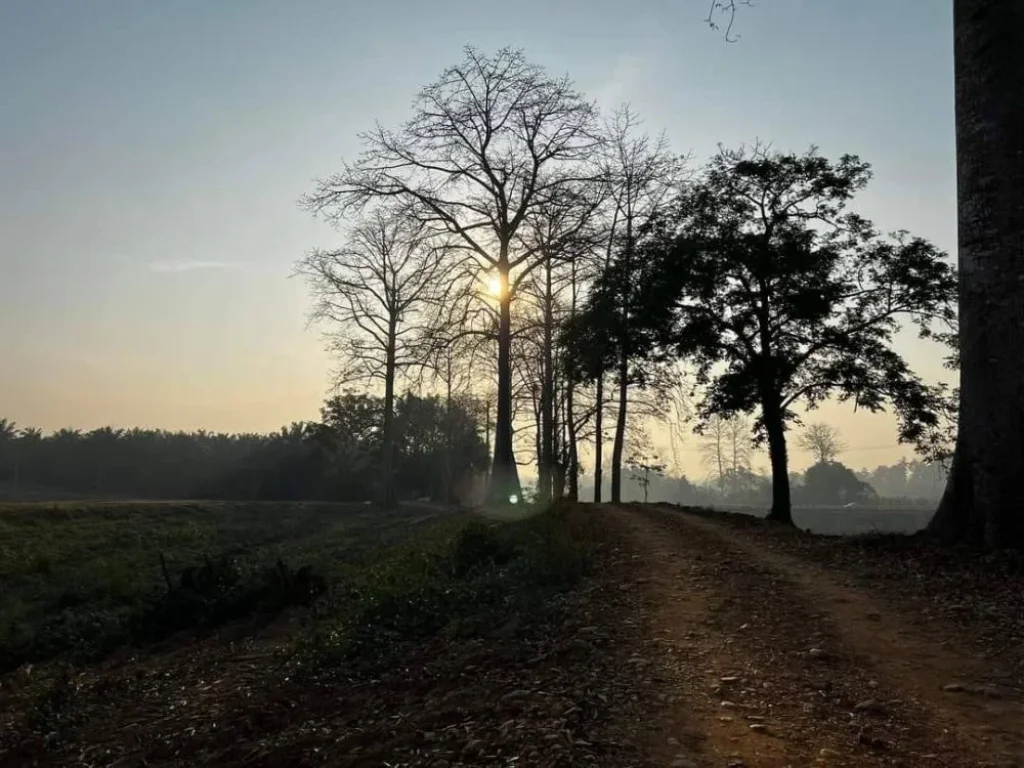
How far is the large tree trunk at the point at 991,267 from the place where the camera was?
8625 mm

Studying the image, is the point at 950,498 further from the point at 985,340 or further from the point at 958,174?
the point at 958,174

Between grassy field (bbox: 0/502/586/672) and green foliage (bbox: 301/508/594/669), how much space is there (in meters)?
0.02

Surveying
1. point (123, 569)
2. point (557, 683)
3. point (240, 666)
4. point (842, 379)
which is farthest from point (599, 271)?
point (557, 683)

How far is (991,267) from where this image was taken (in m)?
8.79

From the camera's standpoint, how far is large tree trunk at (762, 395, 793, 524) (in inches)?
815

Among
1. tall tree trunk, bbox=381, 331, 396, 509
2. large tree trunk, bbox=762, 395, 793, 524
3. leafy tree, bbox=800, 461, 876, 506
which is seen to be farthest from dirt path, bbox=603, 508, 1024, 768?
leafy tree, bbox=800, 461, 876, 506

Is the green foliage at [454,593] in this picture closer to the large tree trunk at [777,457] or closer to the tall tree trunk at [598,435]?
the large tree trunk at [777,457]

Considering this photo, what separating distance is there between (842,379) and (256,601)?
1496 centimetres

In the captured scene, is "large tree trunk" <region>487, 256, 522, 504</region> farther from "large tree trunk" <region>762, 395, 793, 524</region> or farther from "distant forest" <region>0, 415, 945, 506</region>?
"distant forest" <region>0, 415, 945, 506</region>

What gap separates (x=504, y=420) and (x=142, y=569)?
11.5 m

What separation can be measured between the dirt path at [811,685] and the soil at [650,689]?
Answer: 0.02m

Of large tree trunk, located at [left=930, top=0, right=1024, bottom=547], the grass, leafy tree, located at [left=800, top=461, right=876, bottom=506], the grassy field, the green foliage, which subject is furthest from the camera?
leafy tree, located at [left=800, top=461, right=876, bottom=506]

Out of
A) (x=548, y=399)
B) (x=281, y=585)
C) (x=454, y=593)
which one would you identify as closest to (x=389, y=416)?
(x=548, y=399)

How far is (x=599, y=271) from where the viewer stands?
24.8 metres
